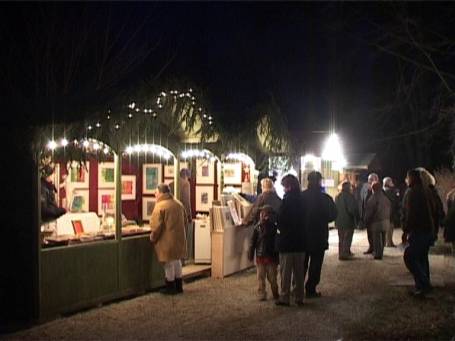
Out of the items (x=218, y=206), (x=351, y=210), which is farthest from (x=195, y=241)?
(x=351, y=210)

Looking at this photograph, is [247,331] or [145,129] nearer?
[247,331]

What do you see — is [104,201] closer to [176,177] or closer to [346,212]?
[176,177]

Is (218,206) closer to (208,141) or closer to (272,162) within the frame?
(208,141)

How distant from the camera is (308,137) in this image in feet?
57.2

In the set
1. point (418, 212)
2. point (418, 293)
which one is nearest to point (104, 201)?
point (418, 212)

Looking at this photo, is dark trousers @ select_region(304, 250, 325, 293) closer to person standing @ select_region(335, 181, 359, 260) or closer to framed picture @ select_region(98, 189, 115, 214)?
framed picture @ select_region(98, 189, 115, 214)

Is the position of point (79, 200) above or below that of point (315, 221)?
above

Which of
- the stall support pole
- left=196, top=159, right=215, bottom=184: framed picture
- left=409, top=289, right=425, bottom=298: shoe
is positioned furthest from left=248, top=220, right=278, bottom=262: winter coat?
left=196, top=159, right=215, bottom=184: framed picture

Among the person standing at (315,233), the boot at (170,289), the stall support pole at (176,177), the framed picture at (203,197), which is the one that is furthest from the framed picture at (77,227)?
the framed picture at (203,197)

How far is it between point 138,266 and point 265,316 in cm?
255

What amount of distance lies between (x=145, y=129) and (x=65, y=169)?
1506 millimetres

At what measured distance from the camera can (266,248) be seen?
903 cm

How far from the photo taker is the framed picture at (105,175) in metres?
10.9

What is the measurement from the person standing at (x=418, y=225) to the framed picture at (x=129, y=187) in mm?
5925
